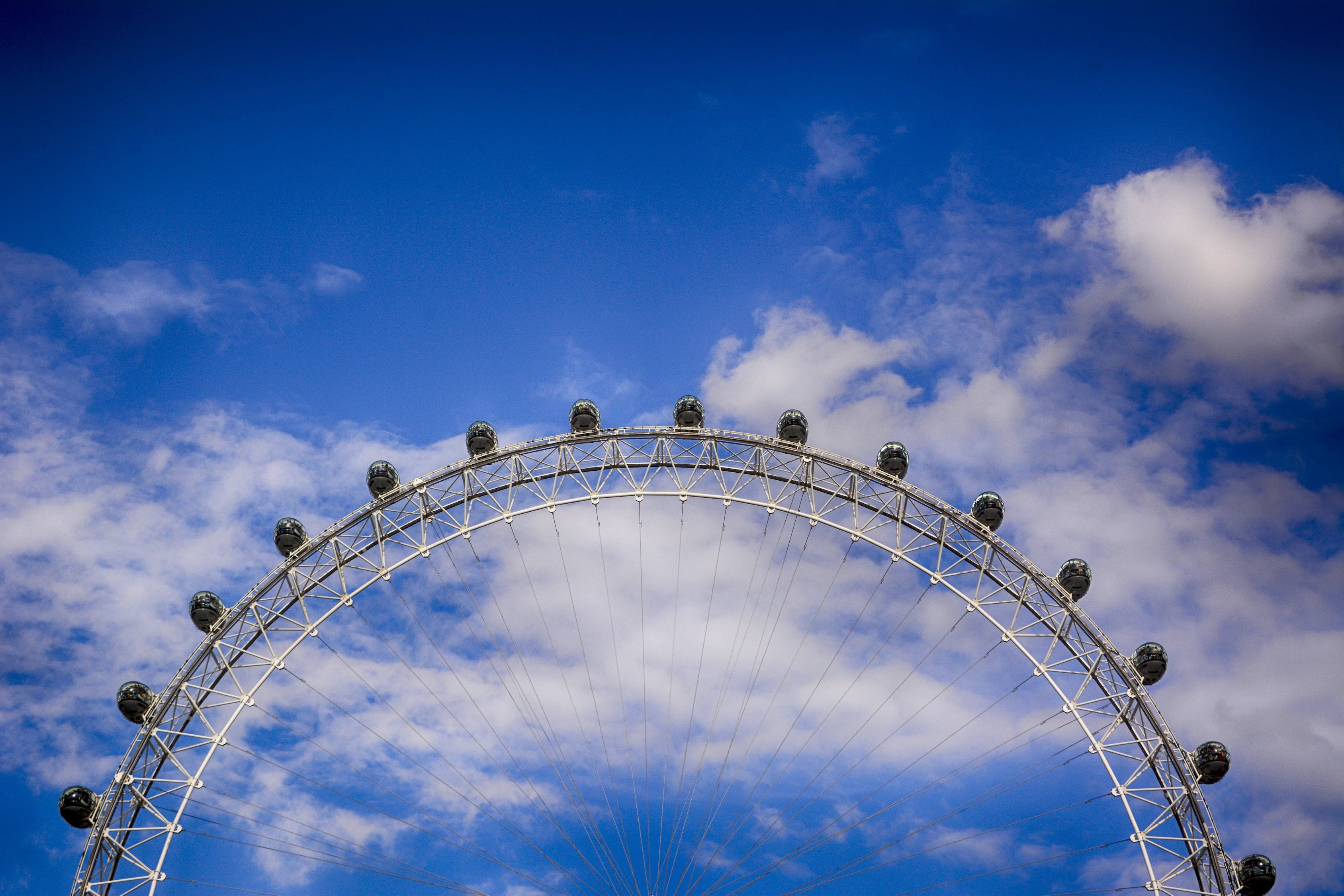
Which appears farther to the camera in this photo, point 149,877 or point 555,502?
point 555,502

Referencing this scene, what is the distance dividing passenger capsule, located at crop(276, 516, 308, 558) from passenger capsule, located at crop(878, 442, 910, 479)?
72.6ft

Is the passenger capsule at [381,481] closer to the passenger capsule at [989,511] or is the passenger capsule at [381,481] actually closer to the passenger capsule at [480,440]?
the passenger capsule at [480,440]

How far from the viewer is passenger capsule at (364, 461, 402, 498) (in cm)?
4834

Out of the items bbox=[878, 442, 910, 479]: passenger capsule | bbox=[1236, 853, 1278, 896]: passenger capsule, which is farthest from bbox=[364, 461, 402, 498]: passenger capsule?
bbox=[1236, 853, 1278, 896]: passenger capsule

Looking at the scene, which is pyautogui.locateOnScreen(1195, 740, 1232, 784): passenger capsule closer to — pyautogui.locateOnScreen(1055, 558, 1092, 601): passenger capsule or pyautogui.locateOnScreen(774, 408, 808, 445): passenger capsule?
pyautogui.locateOnScreen(1055, 558, 1092, 601): passenger capsule

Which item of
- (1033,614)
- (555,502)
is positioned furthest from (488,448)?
(1033,614)

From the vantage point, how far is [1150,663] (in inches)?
1799

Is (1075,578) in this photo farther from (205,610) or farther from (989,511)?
(205,610)

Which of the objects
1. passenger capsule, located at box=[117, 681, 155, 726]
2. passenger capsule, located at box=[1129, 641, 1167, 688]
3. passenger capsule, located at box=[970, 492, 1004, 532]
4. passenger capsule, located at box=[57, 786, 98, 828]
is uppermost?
passenger capsule, located at box=[970, 492, 1004, 532]

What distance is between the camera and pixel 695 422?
49.0 meters

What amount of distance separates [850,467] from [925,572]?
15.8 ft

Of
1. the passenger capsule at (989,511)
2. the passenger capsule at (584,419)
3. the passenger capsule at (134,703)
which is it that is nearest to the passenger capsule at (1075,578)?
the passenger capsule at (989,511)

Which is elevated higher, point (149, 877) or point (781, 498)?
point (781, 498)

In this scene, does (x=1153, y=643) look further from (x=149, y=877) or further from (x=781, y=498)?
(x=149, y=877)
